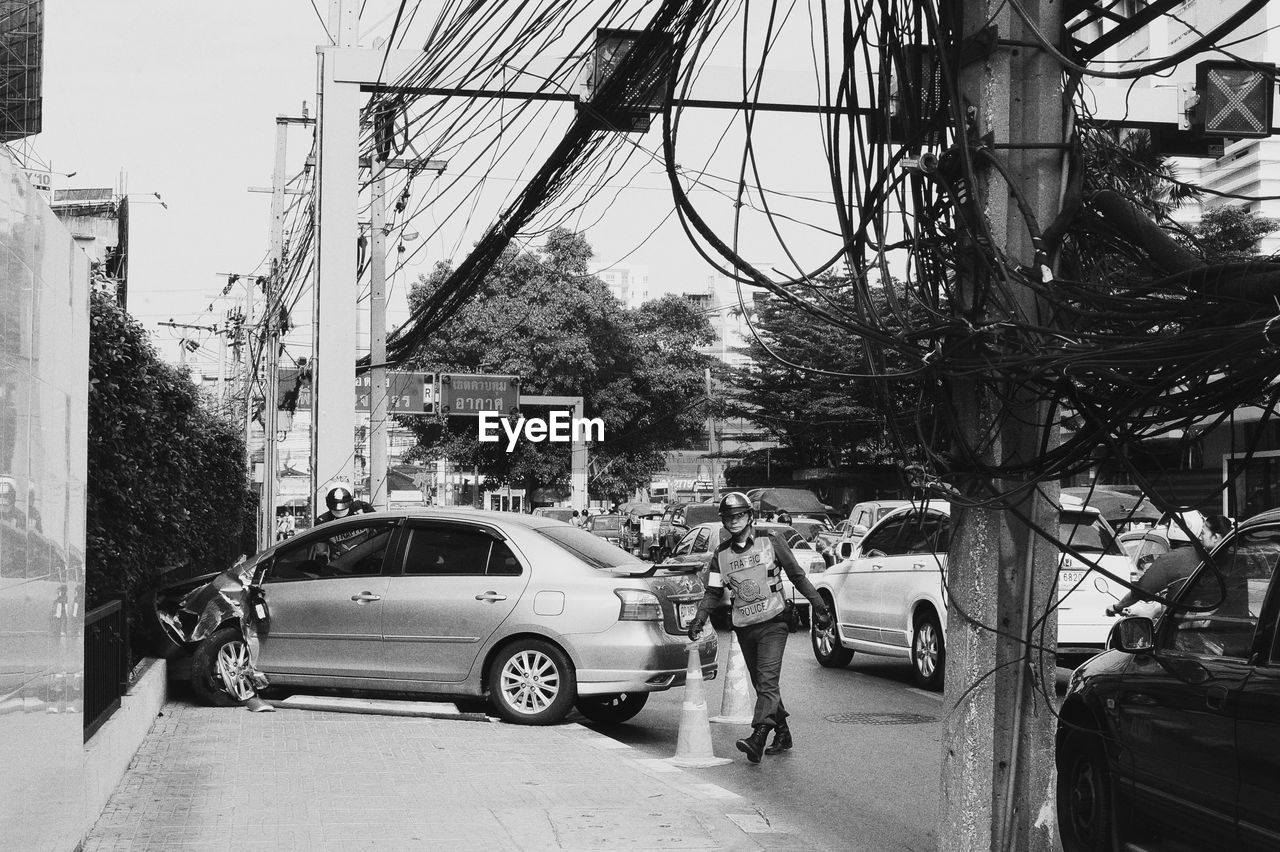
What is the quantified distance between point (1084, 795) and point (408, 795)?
136 inches

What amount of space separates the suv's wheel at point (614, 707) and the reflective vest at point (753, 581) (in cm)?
166

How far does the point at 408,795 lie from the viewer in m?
7.37

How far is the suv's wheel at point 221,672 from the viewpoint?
10.7 m

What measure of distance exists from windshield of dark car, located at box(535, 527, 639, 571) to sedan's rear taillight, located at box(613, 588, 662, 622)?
1.17 feet

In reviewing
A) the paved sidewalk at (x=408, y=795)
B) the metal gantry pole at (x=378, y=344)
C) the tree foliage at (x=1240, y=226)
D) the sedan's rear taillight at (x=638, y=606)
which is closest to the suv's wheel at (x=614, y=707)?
the sedan's rear taillight at (x=638, y=606)

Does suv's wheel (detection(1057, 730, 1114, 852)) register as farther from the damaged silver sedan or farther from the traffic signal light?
the traffic signal light

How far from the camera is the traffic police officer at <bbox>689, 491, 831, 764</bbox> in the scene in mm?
9484

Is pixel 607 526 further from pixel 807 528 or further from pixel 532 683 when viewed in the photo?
pixel 532 683

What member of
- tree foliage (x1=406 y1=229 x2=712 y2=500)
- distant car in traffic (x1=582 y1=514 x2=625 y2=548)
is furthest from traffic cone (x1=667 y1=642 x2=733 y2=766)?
tree foliage (x1=406 y1=229 x2=712 y2=500)

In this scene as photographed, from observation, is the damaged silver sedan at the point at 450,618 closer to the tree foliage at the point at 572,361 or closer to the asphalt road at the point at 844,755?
the asphalt road at the point at 844,755

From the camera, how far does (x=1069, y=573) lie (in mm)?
11516

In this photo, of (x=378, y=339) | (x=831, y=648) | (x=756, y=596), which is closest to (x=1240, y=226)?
(x=378, y=339)

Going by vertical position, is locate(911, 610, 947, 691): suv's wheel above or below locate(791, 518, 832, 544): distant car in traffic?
below

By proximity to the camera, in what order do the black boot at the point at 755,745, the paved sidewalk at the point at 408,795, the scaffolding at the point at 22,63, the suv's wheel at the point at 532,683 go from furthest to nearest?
the scaffolding at the point at 22,63
the suv's wheel at the point at 532,683
the black boot at the point at 755,745
the paved sidewalk at the point at 408,795
